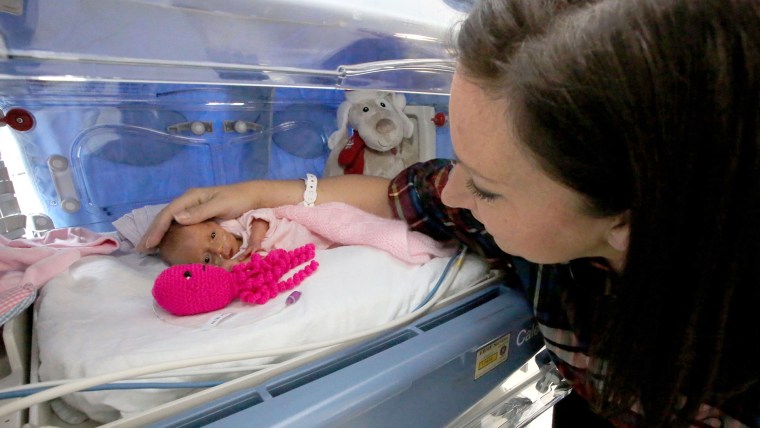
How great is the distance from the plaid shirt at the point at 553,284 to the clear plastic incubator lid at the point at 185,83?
252mm

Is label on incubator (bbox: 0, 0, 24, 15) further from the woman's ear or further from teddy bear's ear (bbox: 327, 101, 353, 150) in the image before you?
teddy bear's ear (bbox: 327, 101, 353, 150)

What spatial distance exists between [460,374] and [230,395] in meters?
0.32

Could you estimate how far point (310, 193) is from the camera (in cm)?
92

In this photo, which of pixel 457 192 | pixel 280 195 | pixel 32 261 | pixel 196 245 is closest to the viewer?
pixel 457 192

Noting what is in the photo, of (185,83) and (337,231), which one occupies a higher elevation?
(185,83)

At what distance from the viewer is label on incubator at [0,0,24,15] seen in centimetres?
48

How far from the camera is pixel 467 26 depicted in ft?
1.53

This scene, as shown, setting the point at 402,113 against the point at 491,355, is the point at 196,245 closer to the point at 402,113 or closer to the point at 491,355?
the point at 491,355

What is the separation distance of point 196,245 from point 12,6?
1.49ft

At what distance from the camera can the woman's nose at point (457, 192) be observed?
1.86 feet

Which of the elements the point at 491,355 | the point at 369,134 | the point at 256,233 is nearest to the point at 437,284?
the point at 491,355

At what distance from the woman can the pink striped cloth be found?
23.0 inches

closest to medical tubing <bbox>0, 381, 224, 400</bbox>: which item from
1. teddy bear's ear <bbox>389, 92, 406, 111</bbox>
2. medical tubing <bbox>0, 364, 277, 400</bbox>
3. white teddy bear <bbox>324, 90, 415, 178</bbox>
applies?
medical tubing <bbox>0, 364, 277, 400</bbox>

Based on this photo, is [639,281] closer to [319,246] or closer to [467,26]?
[467,26]
